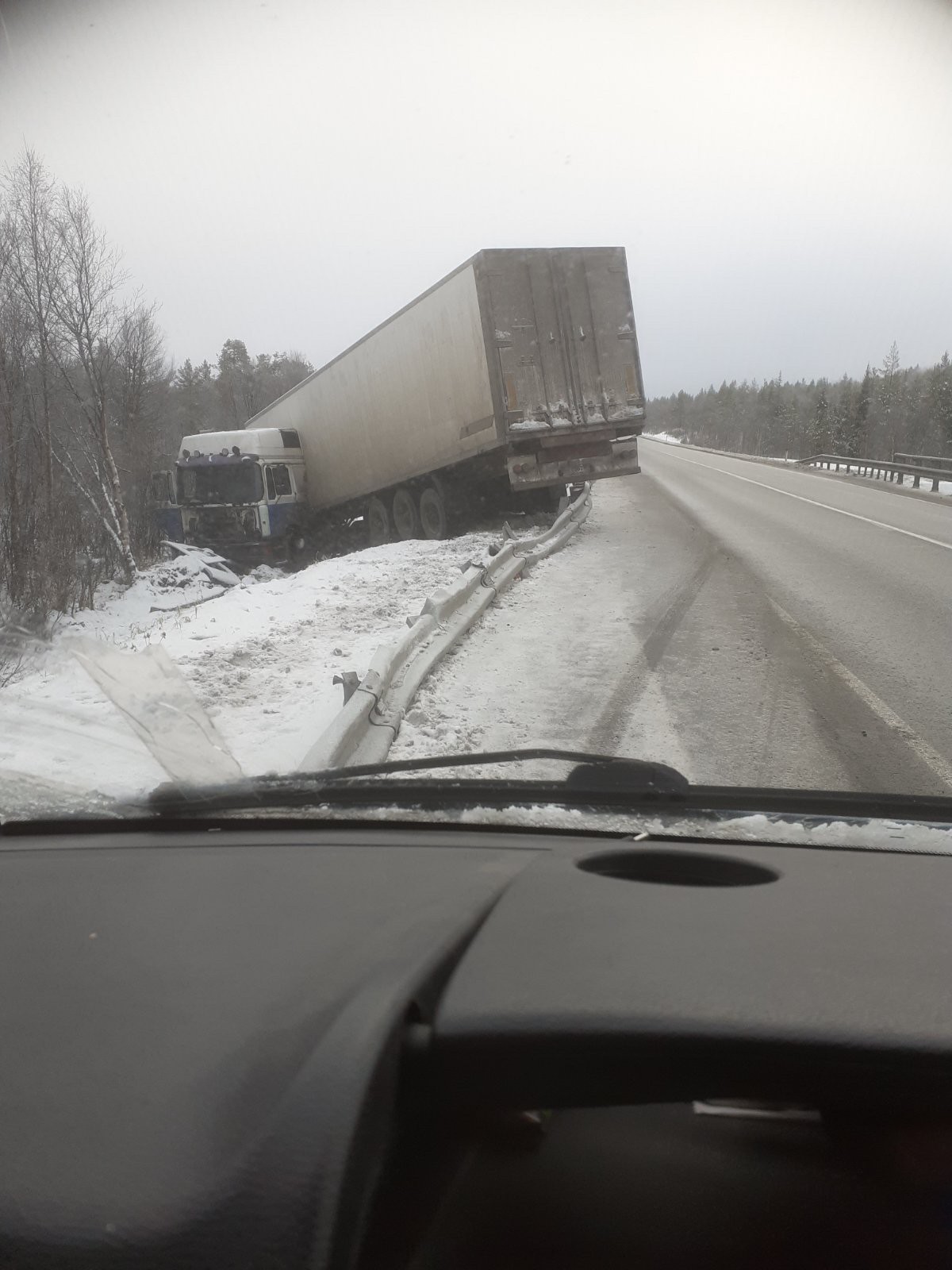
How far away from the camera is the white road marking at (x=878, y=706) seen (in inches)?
170

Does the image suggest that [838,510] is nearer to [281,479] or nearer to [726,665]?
[281,479]

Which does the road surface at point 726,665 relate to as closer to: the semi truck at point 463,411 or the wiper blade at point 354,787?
the wiper blade at point 354,787

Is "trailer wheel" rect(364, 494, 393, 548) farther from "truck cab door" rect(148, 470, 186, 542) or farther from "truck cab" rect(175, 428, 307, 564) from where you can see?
"truck cab door" rect(148, 470, 186, 542)

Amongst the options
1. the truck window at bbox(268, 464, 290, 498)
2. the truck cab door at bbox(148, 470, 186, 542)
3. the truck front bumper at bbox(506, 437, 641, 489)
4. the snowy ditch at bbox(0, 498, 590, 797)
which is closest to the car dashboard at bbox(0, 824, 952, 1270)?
the snowy ditch at bbox(0, 498, 590, 797)

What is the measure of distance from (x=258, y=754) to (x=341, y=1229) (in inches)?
105

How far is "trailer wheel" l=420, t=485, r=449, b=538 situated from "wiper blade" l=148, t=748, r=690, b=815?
13176mm

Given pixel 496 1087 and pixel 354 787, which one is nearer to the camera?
pixel 496 1087

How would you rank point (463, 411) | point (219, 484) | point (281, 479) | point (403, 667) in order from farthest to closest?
point (281, 479), point (219, 484), point (463, 411), point (403, 667)

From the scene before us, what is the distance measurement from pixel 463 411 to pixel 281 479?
7.09 meters

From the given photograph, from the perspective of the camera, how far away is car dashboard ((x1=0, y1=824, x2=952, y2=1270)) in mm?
1309

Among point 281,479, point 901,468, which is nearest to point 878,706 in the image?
point 281,479

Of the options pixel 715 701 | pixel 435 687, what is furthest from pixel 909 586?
pixel 435 687

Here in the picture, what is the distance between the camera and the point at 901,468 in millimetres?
29031

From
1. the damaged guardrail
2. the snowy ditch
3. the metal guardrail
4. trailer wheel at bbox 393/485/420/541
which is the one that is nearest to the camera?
the snowy ditch
